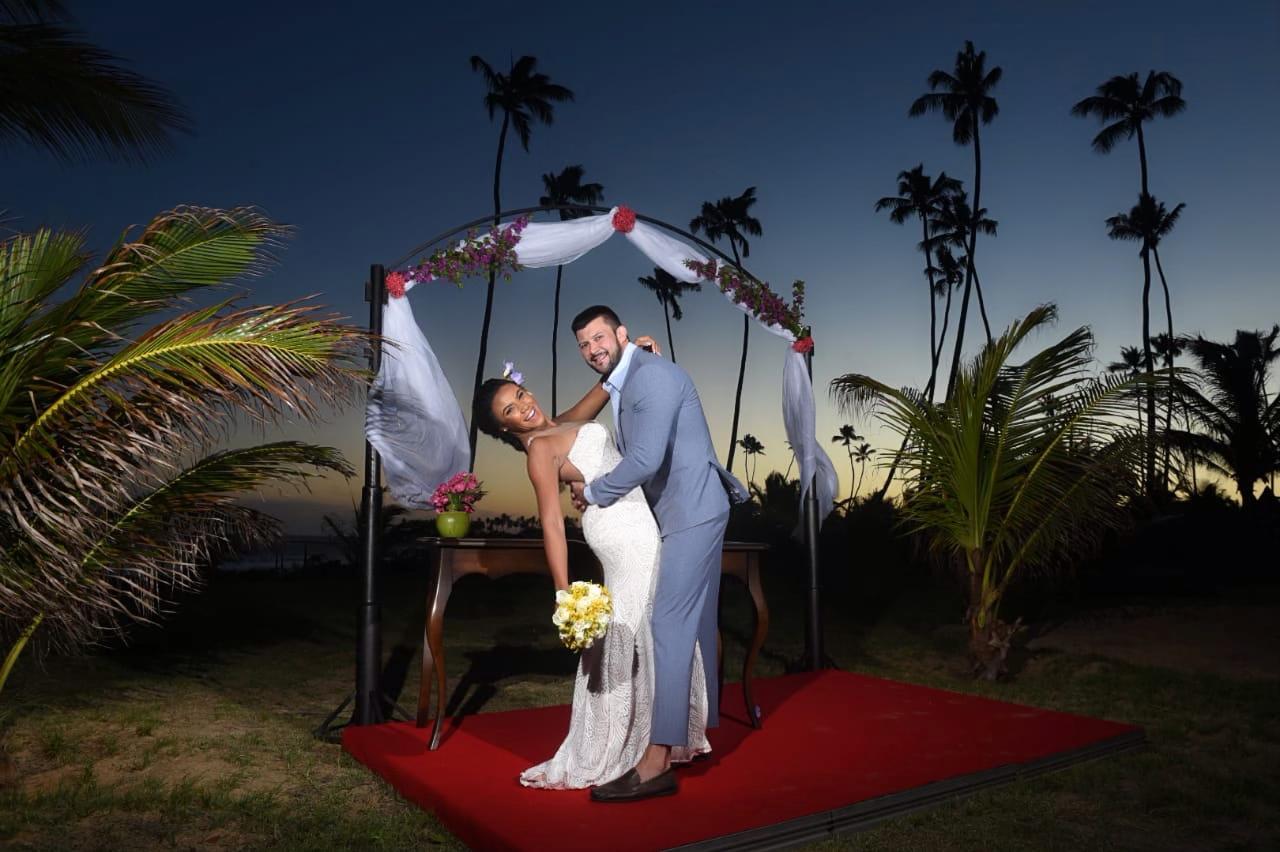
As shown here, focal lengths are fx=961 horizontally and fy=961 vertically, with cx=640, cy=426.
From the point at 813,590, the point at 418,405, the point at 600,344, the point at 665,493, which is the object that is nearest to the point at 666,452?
the point at 665,493

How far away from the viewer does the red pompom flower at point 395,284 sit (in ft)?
18.5

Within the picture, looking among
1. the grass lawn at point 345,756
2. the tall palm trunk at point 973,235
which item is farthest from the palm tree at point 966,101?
the grass lawn at point 345,756

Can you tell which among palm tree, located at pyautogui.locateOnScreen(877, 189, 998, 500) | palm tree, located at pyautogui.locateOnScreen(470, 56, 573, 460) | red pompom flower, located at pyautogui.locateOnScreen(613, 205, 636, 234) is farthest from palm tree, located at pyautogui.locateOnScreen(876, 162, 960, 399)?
red pompom flower, located at pyautogui.locateOnScreen(613, 205, 636, 234)

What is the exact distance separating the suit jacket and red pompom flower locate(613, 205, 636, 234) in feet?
7.25

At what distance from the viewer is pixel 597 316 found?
419 centimetres

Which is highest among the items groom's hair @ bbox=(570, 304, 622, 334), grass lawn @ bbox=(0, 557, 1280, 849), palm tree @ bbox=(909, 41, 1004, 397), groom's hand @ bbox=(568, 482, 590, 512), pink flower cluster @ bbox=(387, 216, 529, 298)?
palm tree @ bbox=(909, 41, 1004, 397)

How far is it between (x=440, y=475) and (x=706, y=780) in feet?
7.88

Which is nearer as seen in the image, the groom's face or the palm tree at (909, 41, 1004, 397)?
the groom's face

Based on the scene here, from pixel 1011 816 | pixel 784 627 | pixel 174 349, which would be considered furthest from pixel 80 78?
pixel 784 627

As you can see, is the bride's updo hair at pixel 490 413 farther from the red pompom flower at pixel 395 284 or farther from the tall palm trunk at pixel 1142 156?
the tall palm trunk at pixel 1142 156

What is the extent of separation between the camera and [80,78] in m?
6.44

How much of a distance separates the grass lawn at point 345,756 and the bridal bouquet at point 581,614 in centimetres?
94

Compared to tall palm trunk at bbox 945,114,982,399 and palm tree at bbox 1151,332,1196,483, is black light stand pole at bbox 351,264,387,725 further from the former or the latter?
tall palm trunk at bbox 945,114,982,399

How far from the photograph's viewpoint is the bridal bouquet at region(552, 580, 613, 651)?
150 inches
